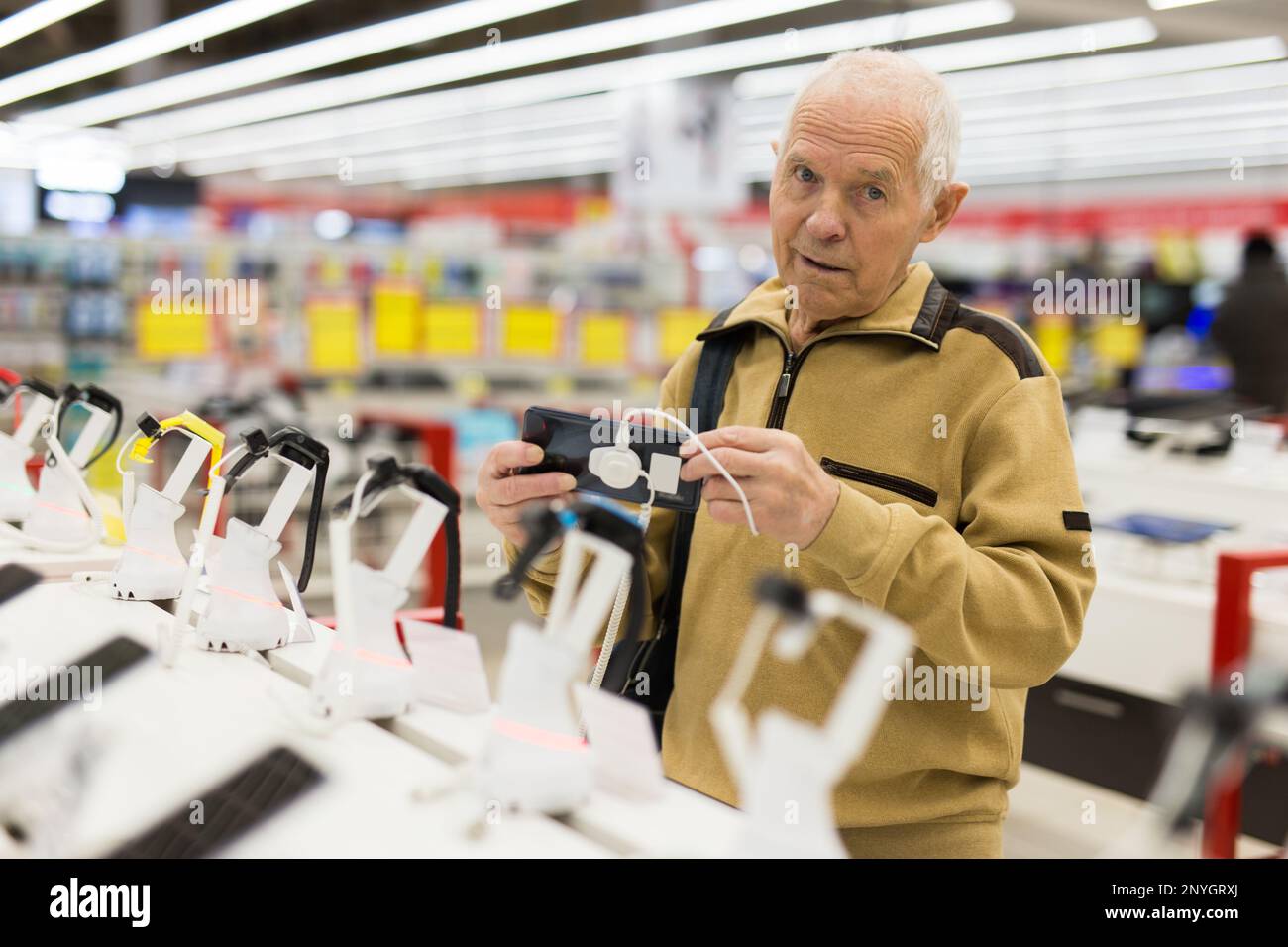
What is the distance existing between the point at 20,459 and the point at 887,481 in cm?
197

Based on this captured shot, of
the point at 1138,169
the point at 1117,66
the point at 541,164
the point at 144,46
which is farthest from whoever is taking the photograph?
the point at 541,164

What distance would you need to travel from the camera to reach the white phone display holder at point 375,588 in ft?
4.49

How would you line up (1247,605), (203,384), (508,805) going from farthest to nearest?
(203,384)
(1247,605)
(508,805)

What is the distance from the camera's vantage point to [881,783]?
5.12ft

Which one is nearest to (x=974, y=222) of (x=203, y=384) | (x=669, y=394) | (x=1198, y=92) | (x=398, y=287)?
(x=1198, y=92)

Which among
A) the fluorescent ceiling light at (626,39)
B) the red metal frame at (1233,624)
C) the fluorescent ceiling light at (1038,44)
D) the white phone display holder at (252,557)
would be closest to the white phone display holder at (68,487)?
the white phone display holder at (252,557)

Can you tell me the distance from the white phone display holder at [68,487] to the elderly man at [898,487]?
3.71 ft

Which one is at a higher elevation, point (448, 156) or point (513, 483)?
point (448, 156)

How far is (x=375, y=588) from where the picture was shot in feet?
4.55

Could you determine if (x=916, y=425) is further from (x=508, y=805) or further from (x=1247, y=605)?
(x=1247, y=605)

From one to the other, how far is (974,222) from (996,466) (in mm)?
20680

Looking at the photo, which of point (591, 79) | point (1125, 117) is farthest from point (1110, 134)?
point (591, 79)

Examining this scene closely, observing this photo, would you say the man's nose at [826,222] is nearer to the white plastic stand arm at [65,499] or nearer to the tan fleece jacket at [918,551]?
the tan fleece jacket at [918,551]

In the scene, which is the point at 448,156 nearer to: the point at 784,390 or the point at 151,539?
the point at 151,539
